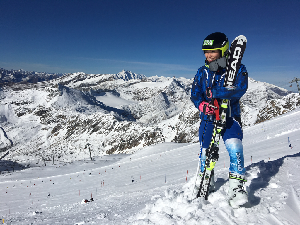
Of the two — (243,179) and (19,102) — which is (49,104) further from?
(243,179)

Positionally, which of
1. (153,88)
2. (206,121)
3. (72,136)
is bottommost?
(72,136)

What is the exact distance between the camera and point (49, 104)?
4213 inches

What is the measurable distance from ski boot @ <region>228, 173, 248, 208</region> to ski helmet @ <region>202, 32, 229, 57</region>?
2364 mm

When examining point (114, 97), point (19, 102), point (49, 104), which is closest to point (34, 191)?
point (49, 104)

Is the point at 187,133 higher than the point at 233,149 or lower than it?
lower

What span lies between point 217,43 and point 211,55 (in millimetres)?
240

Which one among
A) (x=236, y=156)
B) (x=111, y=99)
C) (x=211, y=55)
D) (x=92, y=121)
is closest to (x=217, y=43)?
(x=211, y=55)

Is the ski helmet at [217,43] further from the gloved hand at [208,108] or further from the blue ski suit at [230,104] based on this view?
the gloved hand at [208,108]

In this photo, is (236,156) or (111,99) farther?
(111,99)

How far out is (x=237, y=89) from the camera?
3.15 meters

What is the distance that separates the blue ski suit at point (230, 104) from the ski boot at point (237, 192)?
4.5 inches

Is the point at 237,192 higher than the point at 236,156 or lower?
lower

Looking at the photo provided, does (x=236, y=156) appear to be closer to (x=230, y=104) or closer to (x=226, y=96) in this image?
(x=230, y=104)

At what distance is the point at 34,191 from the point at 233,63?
77.8 feet
